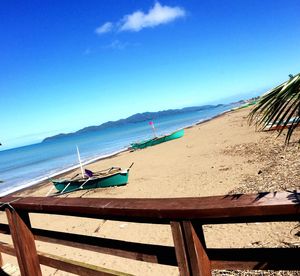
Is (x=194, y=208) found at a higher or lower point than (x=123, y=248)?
higher

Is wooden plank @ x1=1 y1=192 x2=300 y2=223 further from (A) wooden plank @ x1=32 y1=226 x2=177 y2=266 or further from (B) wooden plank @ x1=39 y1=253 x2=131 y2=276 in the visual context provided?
(B) wooden plank @ x1=39 y1=253 x2=131 y2=276

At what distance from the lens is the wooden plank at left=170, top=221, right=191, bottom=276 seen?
175 cm

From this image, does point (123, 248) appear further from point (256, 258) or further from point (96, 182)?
point (96, 182)

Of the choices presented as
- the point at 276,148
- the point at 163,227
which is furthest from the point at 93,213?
the point at 276,148

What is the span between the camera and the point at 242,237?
5957 millimetres

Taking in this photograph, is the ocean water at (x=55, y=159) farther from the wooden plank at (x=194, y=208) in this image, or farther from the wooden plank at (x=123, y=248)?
the wooden plank at (x=194, y=208)

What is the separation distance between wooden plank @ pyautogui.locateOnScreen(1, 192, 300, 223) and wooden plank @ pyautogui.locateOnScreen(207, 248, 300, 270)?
22 cm

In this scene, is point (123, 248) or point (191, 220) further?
point (123, 248)

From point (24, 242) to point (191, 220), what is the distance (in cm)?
190

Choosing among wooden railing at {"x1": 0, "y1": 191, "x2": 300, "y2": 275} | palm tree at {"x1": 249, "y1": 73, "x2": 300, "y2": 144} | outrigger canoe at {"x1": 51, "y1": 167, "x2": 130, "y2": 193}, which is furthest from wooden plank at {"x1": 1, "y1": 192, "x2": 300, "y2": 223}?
outrigger canoe at {"x1": 51, "y1": 167, "x2": 130, "y2": 193}

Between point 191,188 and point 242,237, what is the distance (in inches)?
205

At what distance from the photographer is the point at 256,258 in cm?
163

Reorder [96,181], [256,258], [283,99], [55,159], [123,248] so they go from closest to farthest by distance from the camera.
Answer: [283,99] < [256,258] < [123,248] < [96,181] < [55,159]

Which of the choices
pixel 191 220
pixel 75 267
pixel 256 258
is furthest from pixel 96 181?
pixel 256 258
